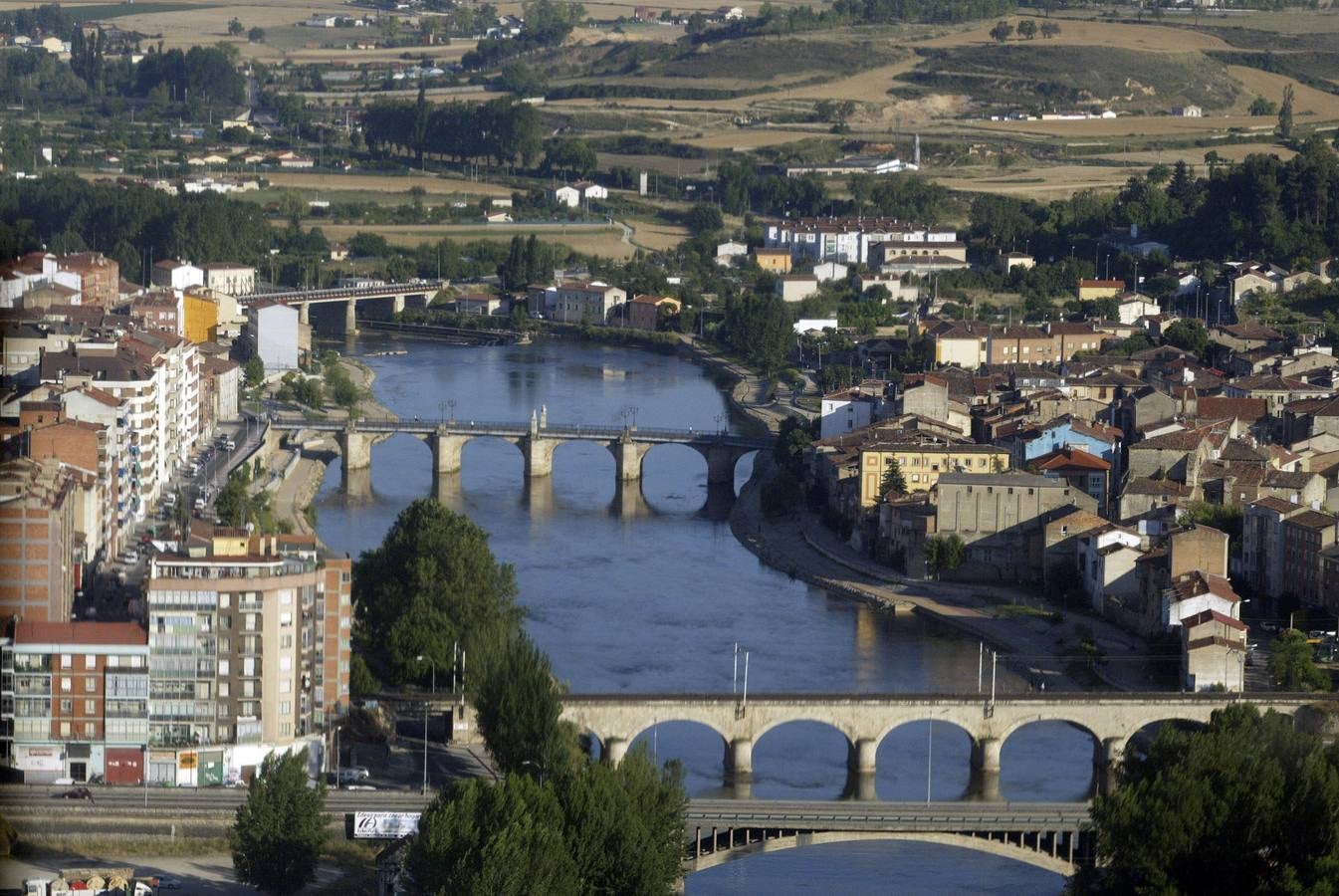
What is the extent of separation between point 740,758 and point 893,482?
18.7 ft

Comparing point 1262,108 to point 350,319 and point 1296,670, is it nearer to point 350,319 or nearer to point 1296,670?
point 350,319

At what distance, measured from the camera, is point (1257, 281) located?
2745 cm

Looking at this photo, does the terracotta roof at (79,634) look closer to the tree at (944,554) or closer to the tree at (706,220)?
the tree at (944,554)

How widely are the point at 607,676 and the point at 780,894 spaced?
3.34 m

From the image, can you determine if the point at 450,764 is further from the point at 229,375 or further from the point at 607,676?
the point at 229,375

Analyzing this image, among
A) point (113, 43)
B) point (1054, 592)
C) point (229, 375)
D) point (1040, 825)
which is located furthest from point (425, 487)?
point (113, 43)

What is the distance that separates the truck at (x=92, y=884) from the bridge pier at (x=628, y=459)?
11002mm

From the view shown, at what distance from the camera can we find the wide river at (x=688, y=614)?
12281mm

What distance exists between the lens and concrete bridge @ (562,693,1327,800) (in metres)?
12.7

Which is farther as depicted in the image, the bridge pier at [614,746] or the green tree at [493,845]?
the bridge pier at [614,746]

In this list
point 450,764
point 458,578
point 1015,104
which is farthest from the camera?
point 1015,104

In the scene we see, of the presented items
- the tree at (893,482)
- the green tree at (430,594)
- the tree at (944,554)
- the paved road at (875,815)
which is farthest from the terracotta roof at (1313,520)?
the paved road at (875,815)

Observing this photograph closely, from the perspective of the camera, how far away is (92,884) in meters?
10.4

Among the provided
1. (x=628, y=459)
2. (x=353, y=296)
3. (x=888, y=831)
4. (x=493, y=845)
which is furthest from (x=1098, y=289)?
(x=493, y=845)
